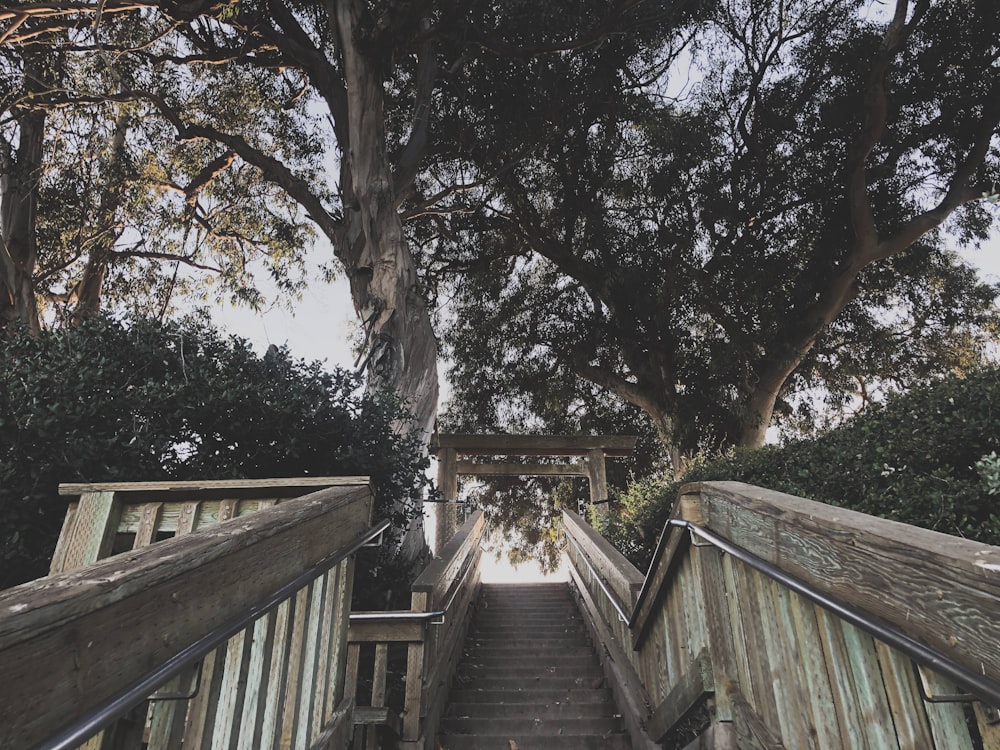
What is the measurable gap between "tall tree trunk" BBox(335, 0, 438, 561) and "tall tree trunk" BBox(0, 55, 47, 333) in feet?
12.6

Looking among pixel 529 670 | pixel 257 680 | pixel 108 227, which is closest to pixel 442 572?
pixel 529 670

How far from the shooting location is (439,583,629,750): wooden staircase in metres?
3.76

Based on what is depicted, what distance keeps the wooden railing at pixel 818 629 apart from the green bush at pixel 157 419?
90.7 inches

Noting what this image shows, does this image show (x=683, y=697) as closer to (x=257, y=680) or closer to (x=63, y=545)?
(x=257, y=680)

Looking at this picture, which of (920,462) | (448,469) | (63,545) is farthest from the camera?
(448,469)

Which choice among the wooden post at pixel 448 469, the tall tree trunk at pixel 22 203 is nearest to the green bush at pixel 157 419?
the tall tree trunk at pixel 22 203

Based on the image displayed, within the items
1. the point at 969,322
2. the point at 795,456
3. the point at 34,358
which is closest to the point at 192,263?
the point at 34,358

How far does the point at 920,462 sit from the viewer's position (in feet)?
13.2

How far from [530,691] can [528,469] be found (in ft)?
25.5

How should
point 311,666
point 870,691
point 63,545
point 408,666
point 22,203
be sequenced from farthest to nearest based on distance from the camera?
point 22,203 → point 408,666 → point 63,545 → point 311,666 → point 870,691

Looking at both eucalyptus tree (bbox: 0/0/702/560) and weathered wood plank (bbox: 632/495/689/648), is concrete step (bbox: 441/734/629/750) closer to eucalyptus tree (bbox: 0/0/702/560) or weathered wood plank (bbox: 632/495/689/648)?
weathered wood plank (bbox: 632/495/689/648)

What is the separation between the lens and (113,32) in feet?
27.4

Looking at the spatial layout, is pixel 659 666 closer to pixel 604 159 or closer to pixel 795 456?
pixel 795 456

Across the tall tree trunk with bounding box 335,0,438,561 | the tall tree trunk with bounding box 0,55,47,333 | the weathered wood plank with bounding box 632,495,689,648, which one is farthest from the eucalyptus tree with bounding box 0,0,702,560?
the weathered wood plank with bounding box 632,495,689,648
